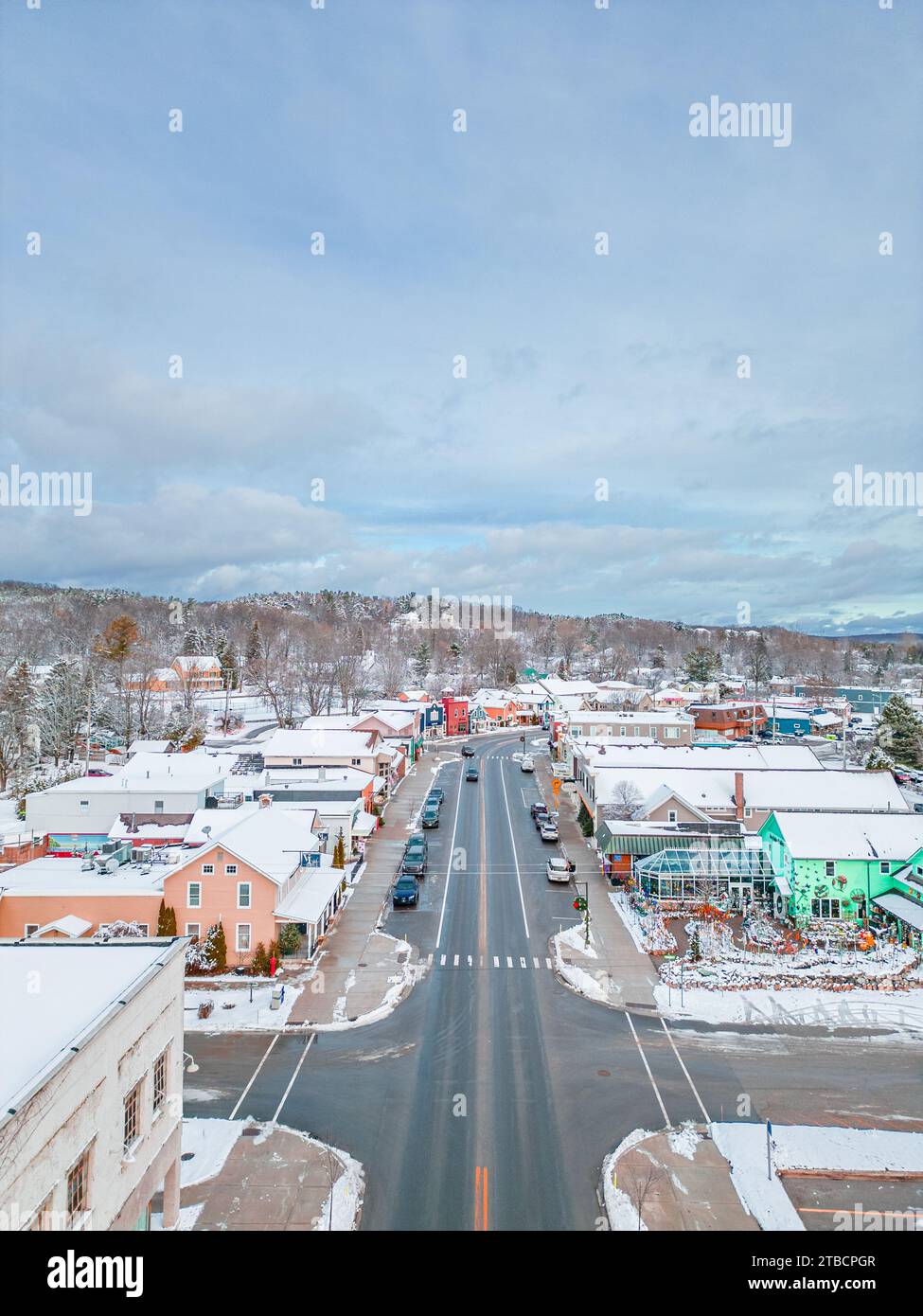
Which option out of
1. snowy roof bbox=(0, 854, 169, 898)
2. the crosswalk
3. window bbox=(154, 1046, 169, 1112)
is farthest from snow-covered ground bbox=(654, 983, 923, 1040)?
snowy roof bbox=(0, 854, 169, 898)

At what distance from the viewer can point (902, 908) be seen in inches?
1043

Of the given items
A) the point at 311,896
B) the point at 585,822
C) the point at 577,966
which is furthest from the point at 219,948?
the point at 585,822

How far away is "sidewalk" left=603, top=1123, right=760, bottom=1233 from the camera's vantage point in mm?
13086

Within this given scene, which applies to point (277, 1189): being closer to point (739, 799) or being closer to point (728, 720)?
point (739, 799)

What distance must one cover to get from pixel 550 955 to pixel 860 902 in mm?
12745

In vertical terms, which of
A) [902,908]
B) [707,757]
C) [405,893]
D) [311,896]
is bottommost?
[405,893]

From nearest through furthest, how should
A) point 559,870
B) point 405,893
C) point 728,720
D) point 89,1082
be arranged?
point 89,1082 < point 405,893 < point 559,870 < point 728,720

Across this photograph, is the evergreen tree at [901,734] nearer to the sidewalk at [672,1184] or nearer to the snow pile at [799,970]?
the snow pile at [799,970]

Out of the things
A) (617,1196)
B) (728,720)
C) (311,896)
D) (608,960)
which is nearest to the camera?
(617,1196)

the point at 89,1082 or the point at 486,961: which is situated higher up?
the point at 89,1082

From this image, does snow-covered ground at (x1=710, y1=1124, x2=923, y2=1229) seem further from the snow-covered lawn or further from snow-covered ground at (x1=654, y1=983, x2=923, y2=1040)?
the snow-covered lawn

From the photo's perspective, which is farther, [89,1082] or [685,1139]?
[685,1139]

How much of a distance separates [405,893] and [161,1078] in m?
17.2
